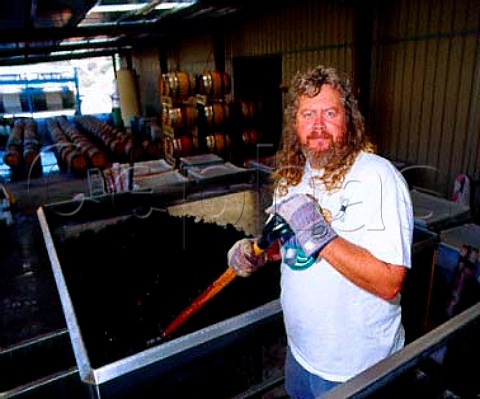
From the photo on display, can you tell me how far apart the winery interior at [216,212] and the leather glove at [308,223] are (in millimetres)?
321

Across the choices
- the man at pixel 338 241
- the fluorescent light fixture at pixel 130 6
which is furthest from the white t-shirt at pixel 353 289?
the fluorescent light fixture at pixel 130 6

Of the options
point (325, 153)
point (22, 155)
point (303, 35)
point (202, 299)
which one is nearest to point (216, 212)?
point (202, 299)

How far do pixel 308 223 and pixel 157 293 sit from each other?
4.28ft

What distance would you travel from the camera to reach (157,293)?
6.95ft

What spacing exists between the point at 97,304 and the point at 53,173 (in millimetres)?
7479

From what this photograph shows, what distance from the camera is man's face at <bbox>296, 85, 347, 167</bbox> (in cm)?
118

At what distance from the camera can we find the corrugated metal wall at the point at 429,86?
13.0 feet

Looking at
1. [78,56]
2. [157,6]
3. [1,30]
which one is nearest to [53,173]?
[1,30]

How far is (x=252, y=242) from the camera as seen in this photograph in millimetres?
1447

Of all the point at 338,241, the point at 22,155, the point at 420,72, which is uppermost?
the point at 420,72

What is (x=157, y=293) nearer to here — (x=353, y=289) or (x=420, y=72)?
(x=353, y=289)

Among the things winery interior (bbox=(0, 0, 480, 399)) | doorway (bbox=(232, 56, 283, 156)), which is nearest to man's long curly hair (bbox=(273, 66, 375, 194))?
winery interior (bbox=(0, 0, 480, 399))

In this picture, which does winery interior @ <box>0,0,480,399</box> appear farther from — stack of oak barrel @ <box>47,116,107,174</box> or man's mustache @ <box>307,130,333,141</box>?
man's mustache @ <box>307,130,333,141</box>

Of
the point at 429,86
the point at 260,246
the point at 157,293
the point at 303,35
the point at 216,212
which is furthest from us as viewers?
the point at 303,35
